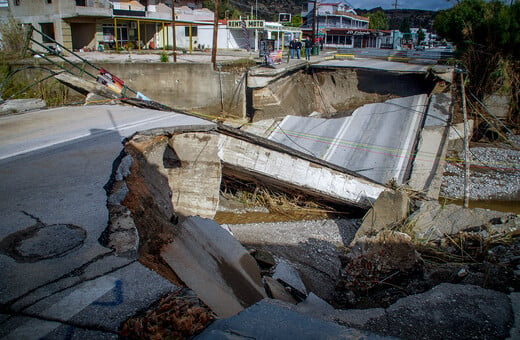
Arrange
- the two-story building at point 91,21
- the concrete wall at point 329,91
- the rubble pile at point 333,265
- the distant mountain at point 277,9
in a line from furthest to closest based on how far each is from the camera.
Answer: the distant mountain at point 277,9, the two-story building at point 91,21, the concrete wall at point 329,91, the rubble pile at point 333,265

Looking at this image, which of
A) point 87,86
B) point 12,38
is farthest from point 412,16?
point 87,86


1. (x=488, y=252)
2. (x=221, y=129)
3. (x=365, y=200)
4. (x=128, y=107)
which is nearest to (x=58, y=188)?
(x=221, y=129)

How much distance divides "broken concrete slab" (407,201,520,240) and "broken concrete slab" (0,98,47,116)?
28.9 feet

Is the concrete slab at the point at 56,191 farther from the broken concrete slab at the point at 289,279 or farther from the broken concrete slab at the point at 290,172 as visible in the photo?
the broken concrete slab at the point at 289,279

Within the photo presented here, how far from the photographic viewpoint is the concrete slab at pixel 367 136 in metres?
13.7

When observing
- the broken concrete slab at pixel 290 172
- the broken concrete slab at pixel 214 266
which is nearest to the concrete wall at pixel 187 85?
the broken concrete slab at pixel 290 172

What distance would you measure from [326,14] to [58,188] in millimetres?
62807

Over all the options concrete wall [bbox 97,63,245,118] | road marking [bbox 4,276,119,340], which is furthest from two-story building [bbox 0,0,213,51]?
road marking [bbox 4,276,119,340]

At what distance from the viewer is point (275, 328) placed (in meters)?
Result: 2.36

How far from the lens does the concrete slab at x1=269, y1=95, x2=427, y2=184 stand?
13.7 metres

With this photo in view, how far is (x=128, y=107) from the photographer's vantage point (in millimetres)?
9164

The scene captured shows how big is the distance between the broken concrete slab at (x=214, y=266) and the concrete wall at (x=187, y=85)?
47.6ft

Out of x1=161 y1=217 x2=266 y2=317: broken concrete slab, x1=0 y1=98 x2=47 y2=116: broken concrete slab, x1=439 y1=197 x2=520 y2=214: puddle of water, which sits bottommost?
x1=439 y1=197 x2=520 y2=214: puddle of water

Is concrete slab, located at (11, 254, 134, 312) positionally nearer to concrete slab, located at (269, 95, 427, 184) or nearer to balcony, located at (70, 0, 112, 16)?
concrete slab, located at (269, 95, 427, 184)
